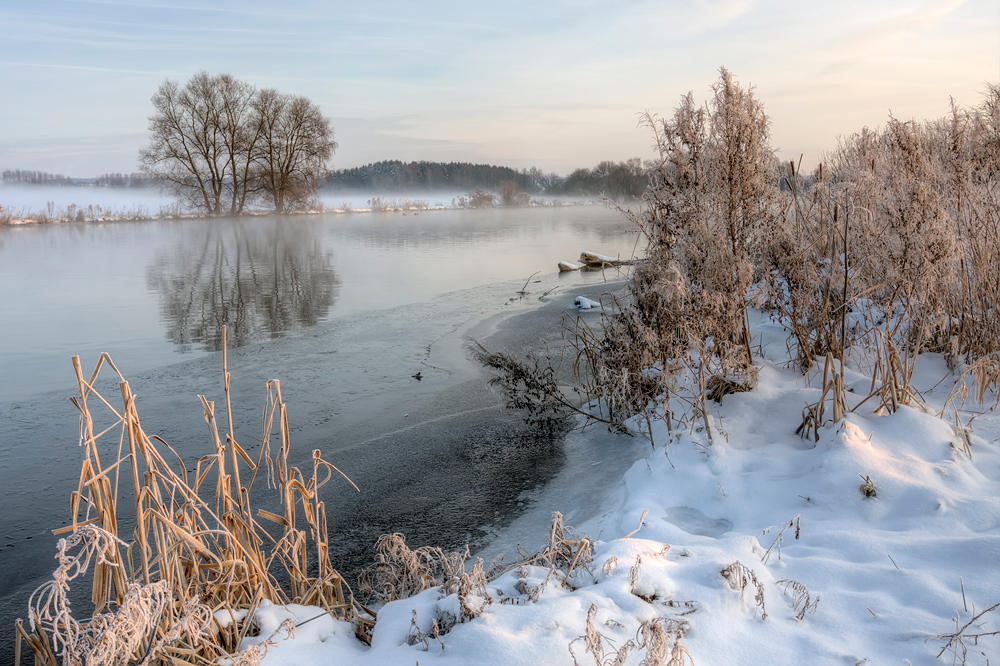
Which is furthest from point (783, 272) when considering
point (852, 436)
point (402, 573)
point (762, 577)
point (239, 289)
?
point (239, 289)

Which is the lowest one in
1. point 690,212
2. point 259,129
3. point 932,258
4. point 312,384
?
point 312,384

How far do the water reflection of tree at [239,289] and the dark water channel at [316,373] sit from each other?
0.07 meters

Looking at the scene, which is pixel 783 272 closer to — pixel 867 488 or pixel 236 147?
pixel 867 488

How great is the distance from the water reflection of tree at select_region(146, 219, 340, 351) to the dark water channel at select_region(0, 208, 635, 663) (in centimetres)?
7

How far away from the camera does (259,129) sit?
3675 cm

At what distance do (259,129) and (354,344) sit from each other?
110 feet

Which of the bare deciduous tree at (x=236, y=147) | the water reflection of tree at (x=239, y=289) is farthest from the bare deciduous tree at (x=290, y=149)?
the water reflection of tree at (x=239, y=289)

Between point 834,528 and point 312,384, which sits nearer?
point 834,528

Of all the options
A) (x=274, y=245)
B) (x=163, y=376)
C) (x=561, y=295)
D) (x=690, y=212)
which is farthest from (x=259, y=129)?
(x=690, y=212)

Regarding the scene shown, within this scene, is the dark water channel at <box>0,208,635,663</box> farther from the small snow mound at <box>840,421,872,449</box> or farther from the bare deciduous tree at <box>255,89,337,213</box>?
the bare deciduous tree at <box>255,89,337,213</box>

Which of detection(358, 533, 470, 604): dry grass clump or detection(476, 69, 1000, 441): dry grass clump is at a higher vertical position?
detection(476, 69, 1000, 441): dry grass clump

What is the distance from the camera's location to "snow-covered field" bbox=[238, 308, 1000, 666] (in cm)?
196

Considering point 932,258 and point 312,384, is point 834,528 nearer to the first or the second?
point 932,258

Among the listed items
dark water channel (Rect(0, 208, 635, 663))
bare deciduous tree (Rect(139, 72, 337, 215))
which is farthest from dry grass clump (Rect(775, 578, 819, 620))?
bare deciduous tree (Rect(139, 72, 337, 215))
